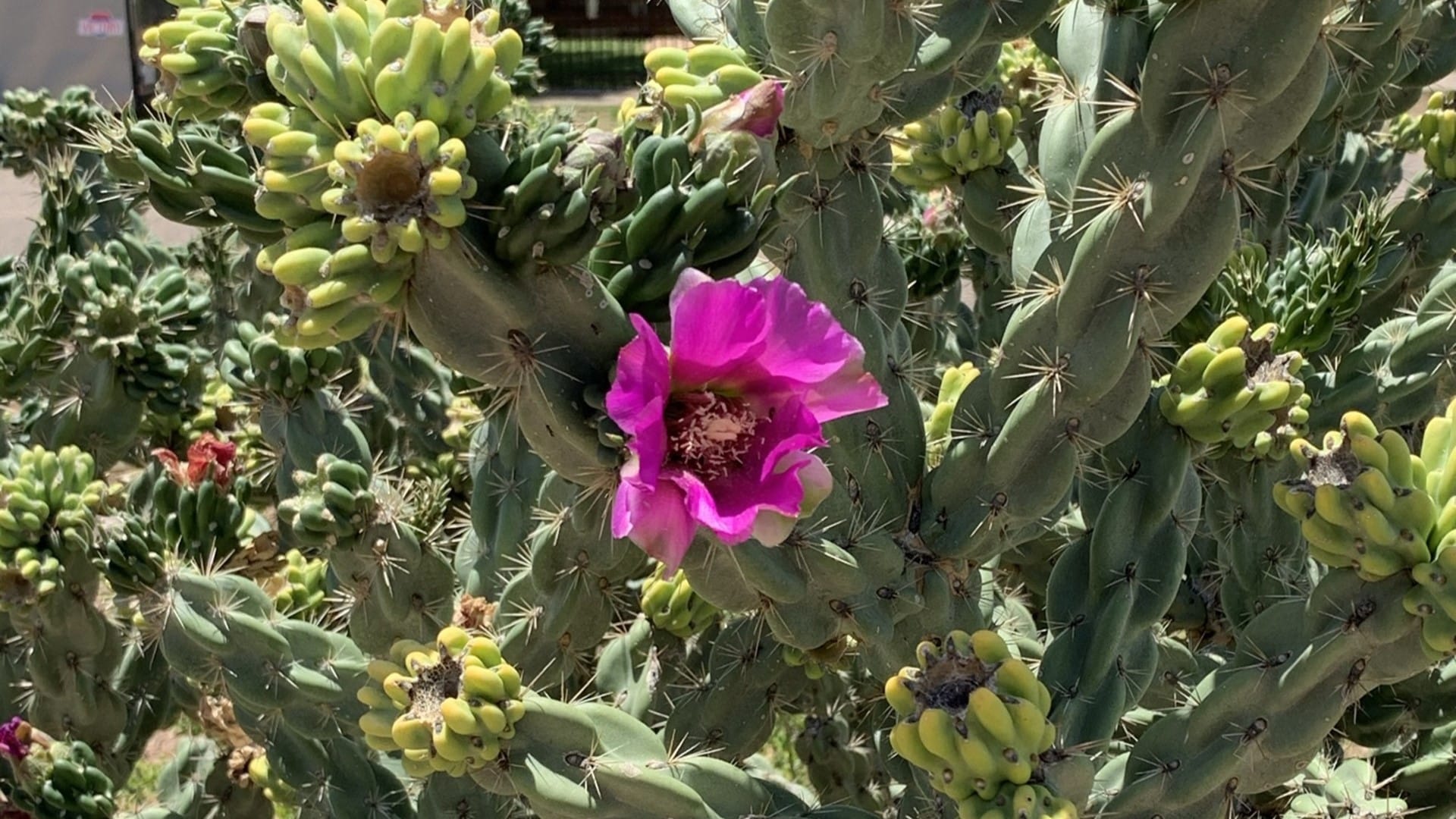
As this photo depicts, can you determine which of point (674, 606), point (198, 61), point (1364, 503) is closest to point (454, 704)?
point (674, 606)

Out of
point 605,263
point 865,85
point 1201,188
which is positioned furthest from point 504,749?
point 1201,188

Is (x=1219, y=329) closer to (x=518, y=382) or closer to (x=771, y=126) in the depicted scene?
(x=771, y=126)

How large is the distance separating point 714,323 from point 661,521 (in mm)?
205

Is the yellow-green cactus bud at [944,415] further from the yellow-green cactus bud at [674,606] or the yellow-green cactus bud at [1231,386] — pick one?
the yellow-green cactus bud at [674,606]

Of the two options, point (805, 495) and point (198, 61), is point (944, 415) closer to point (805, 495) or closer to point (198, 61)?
point (805, 495)

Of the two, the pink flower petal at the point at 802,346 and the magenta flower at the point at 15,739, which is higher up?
the pink flower petal at the point at 802,346

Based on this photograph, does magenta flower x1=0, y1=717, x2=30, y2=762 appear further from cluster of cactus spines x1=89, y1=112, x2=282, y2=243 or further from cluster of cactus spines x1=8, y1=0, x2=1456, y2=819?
cluster of cactus spines x1=89, y1=112, x2=282, y2=243

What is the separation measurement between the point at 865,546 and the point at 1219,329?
0.69 meters

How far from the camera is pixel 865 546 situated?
74.2 inches

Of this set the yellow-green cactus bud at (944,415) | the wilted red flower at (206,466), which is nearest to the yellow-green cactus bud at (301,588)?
the wilted red flower at (206,466)

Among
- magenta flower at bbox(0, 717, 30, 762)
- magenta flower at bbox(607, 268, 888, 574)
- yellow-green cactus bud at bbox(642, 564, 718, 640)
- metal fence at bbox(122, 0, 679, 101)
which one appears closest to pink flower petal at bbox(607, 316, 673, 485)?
magenta flower at bbox(607, 268, 888, 574)

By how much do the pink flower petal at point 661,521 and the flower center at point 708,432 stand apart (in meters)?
0.04

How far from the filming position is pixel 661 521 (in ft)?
4.16

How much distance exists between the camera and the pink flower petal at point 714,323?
4.03 feet
